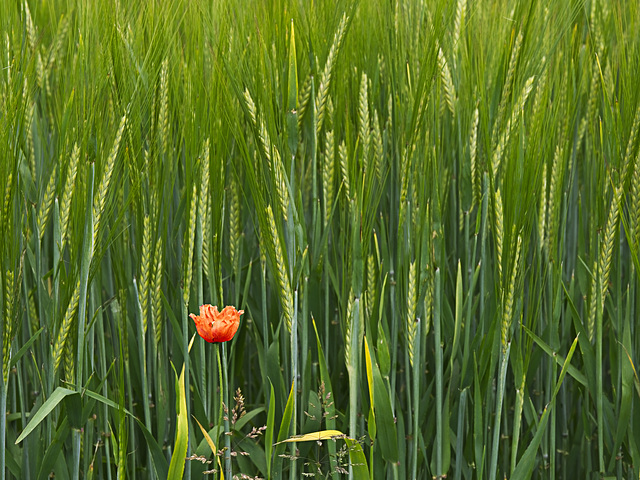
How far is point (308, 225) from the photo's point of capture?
133 centimetres

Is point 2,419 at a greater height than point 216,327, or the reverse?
point 216,327

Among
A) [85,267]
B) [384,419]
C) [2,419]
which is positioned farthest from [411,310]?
[2,419]

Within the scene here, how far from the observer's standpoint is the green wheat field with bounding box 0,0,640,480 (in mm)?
1004

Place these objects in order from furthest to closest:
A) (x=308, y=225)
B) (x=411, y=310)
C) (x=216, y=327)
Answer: (x=308, y=225) → (x=411, y=310) → (x=216, y=327)

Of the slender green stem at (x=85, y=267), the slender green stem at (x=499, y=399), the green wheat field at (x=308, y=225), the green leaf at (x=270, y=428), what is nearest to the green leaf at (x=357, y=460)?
the green wheat field at (x=308, y=225)

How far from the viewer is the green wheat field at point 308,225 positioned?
100cm

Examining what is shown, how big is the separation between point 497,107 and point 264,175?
400mm

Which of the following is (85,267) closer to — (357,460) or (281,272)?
(281,272)

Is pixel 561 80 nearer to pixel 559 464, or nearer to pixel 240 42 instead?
pixel 240 42

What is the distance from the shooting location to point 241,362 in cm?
133

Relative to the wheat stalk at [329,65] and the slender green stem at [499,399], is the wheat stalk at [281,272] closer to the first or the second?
the wheat stalk at [329,65]

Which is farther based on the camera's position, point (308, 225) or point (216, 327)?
point (308, 225)

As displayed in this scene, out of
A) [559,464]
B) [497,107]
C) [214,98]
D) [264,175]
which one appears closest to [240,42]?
[214,98]

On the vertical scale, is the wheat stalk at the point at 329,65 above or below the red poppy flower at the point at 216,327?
above
